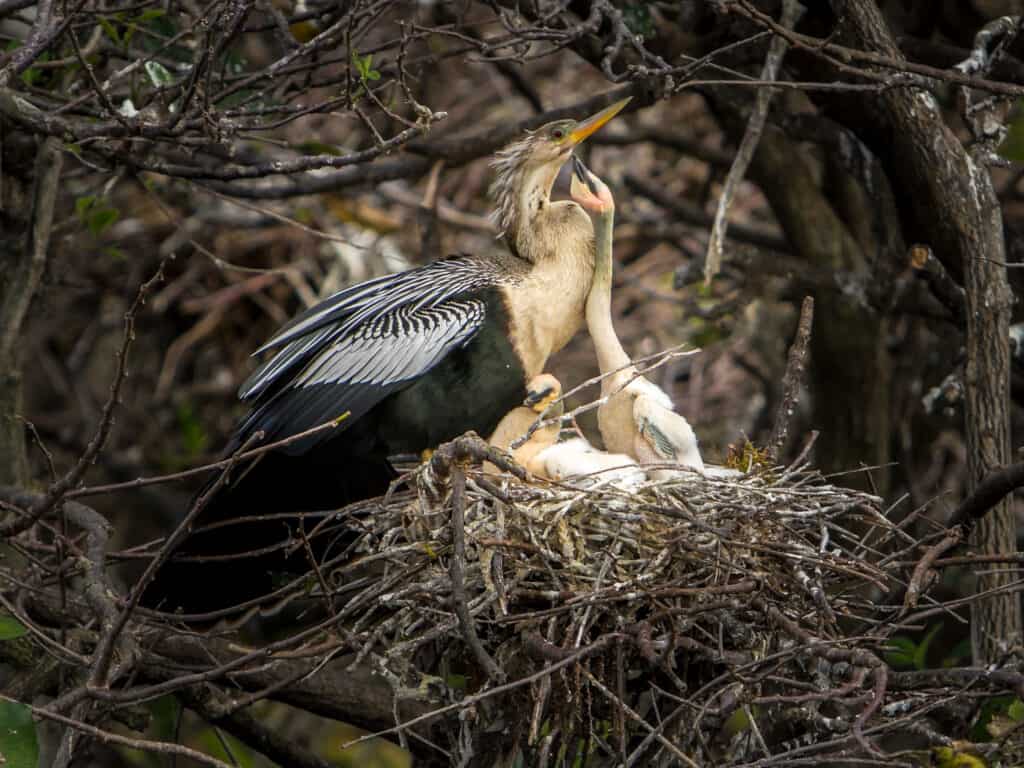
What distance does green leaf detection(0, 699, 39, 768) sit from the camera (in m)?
2.93

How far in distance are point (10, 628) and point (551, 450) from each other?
146 centimetres

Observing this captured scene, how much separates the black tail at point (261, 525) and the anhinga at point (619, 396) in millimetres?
718

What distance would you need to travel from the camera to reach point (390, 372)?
14.0ft

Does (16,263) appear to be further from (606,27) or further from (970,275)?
(970,275)

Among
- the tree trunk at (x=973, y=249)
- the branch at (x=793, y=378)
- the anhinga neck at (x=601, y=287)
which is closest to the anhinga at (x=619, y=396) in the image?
the anhinga neck at (x=601, y=287)

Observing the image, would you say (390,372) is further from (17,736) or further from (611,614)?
(17,736)

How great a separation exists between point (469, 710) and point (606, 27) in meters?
2.10

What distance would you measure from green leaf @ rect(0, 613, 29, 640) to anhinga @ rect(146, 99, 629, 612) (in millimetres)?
942

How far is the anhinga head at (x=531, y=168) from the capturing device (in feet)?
14.9

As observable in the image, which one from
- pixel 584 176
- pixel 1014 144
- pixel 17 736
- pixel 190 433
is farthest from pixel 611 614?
pixel 190 433

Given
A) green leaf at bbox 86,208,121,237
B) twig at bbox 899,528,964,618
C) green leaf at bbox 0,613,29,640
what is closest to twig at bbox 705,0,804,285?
twig at bbox 899,528,964,618

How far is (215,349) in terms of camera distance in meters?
7.70

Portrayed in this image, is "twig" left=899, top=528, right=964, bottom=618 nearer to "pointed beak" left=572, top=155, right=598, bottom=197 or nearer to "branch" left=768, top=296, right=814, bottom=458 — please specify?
"branch" left=768, top=296, right=814, bottom=458

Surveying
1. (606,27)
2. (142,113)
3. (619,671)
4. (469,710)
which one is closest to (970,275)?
(606,27)
